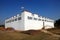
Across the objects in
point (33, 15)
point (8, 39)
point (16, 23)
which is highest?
point (33, 15)

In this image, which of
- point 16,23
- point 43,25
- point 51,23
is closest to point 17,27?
point 16,23

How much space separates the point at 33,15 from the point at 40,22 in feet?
11.8

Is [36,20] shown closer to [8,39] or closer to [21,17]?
[21,17]

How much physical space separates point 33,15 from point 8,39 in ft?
61.2

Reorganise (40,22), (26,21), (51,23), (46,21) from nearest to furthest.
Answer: (26,21), (40,22), (46,21), (51,23)

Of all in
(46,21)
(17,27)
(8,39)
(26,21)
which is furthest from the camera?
(46,21)

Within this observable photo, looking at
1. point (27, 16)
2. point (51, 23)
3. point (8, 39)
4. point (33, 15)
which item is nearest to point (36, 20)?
point (33, 15)

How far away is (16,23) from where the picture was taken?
30.0 m

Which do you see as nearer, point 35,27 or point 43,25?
point 35,27

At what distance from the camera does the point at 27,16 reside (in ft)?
91.9

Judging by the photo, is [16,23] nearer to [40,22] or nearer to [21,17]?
[21,17]

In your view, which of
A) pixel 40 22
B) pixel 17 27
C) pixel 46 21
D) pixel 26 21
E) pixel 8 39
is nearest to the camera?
pixel 8 39

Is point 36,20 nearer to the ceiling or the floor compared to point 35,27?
nearer to the ceiling

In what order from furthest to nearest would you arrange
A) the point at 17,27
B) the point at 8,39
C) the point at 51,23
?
the point at 51,23 < the point at 17,27 < the point at 8,39
